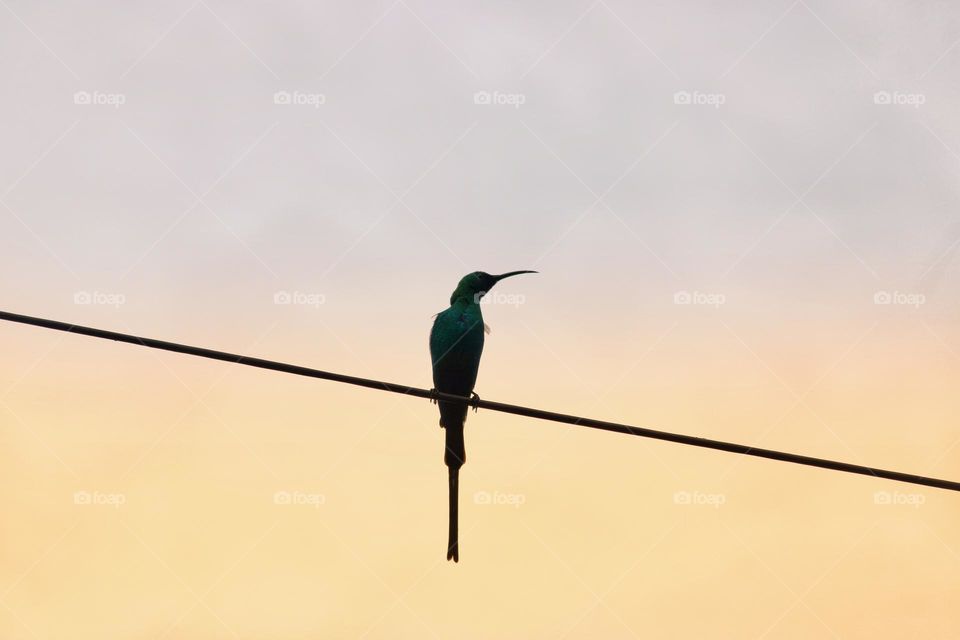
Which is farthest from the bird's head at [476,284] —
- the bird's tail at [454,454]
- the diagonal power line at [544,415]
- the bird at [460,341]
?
the diagonal power line at [544,415]

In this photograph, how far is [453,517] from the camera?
802 centimetres

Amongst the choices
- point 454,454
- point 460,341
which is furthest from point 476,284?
point 454,454

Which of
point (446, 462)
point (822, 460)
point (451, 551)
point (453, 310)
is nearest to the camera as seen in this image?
point (822, 460)

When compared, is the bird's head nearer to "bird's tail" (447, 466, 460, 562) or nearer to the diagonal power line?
"bird's tail" (447, 466, 460, 562)

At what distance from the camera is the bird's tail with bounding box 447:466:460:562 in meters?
7.75

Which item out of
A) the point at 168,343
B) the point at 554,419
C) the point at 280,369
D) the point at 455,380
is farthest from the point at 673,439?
the point at 455,380

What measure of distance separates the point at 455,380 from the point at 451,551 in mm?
1952

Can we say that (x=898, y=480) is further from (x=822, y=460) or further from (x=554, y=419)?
(x=554, y=419)

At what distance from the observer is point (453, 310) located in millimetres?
9172

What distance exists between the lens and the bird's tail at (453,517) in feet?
25.4

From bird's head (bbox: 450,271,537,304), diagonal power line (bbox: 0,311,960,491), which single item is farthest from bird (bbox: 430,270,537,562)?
diagonal power line (bbox: 0,311,960,491)

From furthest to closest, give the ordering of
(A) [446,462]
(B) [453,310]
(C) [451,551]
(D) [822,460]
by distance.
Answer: (B) [453,310]
(A) [446,462]
(C) [451,551]
(D) [822,460]

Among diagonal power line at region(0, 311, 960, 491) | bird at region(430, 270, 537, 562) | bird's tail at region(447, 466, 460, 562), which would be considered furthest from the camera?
bird at region(430, 270, 537, 562)

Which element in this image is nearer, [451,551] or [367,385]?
[367,385]
